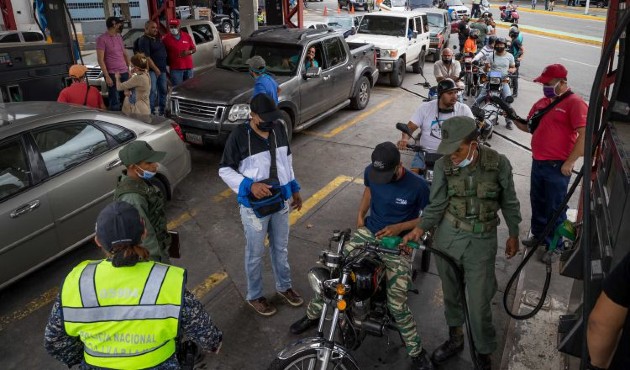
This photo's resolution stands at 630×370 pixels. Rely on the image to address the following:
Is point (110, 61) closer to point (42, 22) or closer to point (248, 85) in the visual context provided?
point (248, 85)

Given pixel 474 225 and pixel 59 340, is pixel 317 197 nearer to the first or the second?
pixel 474 225

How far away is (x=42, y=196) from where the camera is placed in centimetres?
450

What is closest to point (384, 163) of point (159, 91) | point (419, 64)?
point (159, 91)

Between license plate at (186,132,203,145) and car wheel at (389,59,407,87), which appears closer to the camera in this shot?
license plate at (186,132,203,145)

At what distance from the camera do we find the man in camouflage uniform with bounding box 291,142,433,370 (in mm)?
3559

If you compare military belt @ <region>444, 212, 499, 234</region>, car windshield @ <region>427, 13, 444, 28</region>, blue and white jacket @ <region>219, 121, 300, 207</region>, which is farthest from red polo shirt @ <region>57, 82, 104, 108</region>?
car windshield @ <region>427, 13, 444, 28</region>

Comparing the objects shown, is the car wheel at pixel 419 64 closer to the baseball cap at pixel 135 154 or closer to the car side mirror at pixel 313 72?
the car side mirror at pixel 313 72

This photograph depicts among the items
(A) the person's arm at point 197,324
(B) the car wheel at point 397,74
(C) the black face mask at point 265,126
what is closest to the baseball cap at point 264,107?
(C) the black face mask at point 265,126

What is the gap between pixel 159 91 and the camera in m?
10.2

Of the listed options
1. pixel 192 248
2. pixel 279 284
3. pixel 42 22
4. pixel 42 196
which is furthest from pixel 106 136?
pixel 42 22

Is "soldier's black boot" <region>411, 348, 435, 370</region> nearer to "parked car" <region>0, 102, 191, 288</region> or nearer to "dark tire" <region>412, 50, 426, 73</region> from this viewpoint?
"parked car" <region>0, 102, 191, 288</region>

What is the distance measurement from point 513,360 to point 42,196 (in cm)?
420

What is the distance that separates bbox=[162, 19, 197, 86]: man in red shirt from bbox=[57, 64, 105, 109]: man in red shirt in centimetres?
388

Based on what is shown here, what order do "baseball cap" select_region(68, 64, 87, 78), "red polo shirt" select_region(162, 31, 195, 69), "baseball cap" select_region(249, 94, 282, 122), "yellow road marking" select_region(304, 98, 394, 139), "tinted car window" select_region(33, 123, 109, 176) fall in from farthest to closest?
1. "red polo shirt" select_region(162, 31, 195, 69)
2. "yellow road marking" select_region(304, 98, 394, 139)
3. "baseball cap" select_region(68, 64, 87, 78)
4. "tinted car window" select_region(33, 123, 109, 176)
5. "baseball cap" select_region(249, 94, 282, 122)
